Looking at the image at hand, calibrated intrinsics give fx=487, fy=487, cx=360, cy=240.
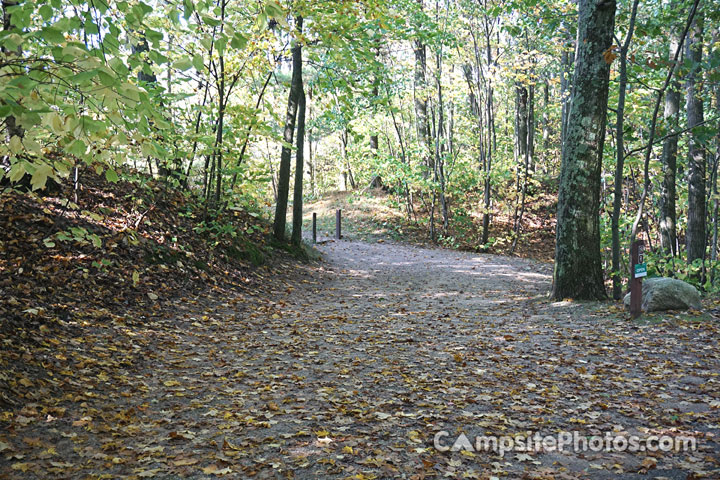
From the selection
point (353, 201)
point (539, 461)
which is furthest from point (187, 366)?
point (353, 201)

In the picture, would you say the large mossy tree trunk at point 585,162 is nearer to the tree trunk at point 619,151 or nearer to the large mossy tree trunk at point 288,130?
the tree trunk at point 619,151

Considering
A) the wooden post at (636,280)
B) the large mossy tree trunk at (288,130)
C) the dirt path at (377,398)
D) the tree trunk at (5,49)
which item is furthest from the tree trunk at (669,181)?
the tree trunk at (5,49)

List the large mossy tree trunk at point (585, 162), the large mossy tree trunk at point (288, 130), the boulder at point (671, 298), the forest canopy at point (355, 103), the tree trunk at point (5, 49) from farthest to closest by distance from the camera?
1. the large mossy tree trunk at point (288, 130)
2. the large mossy tree trunk at point (585, 162)
3. the boulder at point (671, 298)
4. the tree trunk at point (5, 49)
5. the forest canopy at point (355, 103)

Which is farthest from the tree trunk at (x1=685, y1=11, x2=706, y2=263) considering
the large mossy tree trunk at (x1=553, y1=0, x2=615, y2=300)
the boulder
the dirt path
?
the dirt path

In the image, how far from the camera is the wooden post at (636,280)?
677 centimetres

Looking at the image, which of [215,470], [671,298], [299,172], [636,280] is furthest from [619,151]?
[299,172]

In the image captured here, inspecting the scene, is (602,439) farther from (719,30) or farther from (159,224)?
(719,30)

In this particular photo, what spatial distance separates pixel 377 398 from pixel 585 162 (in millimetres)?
5796

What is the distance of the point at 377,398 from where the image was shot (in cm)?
458

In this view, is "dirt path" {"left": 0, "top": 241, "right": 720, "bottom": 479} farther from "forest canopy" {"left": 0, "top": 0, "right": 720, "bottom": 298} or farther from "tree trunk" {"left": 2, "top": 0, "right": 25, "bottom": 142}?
"tree trunk" {"left": 2, "top": 0, "right": 25, "bottom": 142}

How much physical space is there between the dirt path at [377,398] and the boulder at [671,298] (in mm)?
366

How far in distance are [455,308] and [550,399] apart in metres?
4.69


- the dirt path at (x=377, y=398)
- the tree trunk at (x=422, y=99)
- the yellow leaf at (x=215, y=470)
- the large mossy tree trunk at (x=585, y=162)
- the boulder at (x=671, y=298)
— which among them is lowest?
the yellow leaf at (x=215, y=470)

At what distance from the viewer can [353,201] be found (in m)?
26.0
